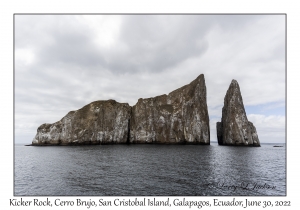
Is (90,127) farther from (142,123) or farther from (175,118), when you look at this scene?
(175,118)

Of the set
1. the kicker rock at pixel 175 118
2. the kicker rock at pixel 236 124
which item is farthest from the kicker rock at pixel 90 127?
the kicker rock at pixel 236 124

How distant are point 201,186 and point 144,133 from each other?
265 feet

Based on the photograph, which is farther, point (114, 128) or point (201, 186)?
point (114, 128)

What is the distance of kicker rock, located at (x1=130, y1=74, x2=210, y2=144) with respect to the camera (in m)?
93.1

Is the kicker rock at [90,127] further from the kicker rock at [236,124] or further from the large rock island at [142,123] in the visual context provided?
the kicker rock at [236,124]

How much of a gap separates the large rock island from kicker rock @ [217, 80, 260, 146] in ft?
36.1

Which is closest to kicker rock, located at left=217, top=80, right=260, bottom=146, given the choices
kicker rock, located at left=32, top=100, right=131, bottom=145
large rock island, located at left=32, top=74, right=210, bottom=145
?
large rock island, located at left=32, top=74, right=210, bottom=145

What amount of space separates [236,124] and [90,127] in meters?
76.8

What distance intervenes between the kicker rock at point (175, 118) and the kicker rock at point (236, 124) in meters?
11.0

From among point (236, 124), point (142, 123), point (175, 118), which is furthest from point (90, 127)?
point (236, 124)

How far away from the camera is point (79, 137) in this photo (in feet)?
306
